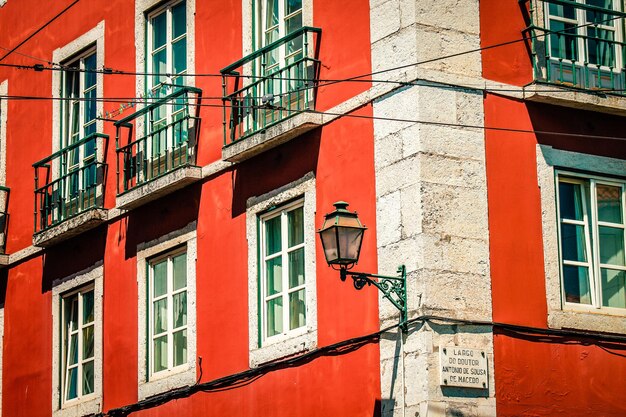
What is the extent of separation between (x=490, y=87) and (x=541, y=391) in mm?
2934

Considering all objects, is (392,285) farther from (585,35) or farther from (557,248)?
(585,35)

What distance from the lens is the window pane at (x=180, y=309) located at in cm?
1788

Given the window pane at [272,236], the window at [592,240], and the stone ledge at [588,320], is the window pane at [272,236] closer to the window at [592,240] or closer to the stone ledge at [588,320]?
the window at [592,240]

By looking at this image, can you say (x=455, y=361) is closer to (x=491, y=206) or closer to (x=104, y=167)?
(x=491, y=206)

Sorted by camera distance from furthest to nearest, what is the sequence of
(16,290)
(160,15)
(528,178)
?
(16,290) < (160,15) < (528,178)

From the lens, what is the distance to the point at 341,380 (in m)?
15.1

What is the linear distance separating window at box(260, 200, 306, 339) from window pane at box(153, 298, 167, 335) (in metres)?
2.07

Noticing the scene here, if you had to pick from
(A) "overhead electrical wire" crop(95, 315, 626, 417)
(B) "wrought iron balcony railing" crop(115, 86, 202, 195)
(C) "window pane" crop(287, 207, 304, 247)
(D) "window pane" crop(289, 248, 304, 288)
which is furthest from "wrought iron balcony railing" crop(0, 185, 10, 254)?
(D) "window pane" crop(289, 248, 304, 288)

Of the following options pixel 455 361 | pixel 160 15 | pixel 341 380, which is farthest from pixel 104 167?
pixel 455 361

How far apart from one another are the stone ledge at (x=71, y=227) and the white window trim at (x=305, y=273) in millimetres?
3005

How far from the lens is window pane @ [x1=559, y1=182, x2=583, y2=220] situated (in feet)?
50.4

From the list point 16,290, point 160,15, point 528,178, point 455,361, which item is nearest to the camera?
point 455,361

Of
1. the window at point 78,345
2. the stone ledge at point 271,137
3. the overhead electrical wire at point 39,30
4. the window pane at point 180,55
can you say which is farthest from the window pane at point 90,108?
the stone ledge at point 271,137

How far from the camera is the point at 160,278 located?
18438 millimetres
